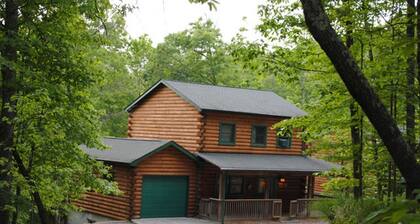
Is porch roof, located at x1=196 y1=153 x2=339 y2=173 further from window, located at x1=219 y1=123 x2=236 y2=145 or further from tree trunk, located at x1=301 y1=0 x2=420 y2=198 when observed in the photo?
tree trunk, located at x1=301 y1=0 x2=420 y2=198

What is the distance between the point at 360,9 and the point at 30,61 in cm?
695

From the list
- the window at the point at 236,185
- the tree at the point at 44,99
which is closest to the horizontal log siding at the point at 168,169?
the window at the point at 236,185

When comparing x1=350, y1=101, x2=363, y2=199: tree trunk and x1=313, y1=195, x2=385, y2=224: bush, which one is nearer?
x1=313, y1=195, x2=385, y2=224: bush

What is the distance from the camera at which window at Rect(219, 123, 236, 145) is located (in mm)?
24484

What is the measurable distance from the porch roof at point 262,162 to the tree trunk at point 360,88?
17.5m

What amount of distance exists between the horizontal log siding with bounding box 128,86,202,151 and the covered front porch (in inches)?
64.4

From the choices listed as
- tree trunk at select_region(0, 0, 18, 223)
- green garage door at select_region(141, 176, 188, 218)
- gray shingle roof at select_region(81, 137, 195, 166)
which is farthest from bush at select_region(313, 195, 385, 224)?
green garage door at select_region(141, 176, 188, 218)

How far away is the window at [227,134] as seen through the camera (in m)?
24.5

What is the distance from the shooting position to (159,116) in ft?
87.4

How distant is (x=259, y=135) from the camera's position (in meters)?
25.8

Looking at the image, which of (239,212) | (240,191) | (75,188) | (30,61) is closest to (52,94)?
(30,61)

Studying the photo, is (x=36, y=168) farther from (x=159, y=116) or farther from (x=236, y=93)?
(x=236, y=93)

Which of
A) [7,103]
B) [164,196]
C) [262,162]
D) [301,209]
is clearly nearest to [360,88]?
[7,103]

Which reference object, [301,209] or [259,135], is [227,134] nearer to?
[259,135]
